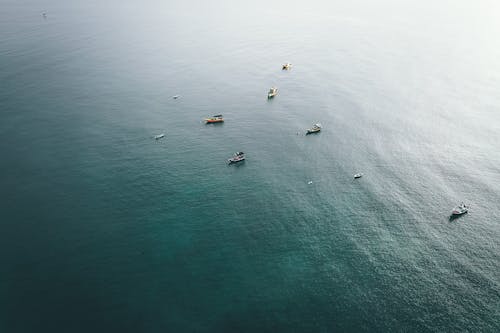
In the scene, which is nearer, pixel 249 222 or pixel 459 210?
pixel 249 222

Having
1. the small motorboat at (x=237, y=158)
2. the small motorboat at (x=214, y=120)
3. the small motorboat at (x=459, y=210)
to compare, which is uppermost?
the small motorboat at (x=214, y=120)

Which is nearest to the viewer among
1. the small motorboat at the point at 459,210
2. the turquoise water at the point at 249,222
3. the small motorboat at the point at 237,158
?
the turquoise water at the point at 249,222

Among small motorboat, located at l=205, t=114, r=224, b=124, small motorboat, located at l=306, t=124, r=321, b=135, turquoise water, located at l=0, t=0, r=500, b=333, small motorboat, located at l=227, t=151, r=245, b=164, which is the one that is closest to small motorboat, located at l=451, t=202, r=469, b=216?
turquoise water, located at l=0, t=0, r=500, b=333

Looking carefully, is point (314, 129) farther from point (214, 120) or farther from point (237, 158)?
point (214, 120)

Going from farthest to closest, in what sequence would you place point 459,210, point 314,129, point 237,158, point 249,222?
point 314,129
point 237,158
point 459,210
point 249,222

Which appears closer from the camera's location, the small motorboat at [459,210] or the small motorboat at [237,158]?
the small motorboat at [459,210]

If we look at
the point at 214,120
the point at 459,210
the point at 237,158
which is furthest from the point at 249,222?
the point at 214,120

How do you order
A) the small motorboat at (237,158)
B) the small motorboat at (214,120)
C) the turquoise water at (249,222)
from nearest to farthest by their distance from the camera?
the turquoise water at (249,222) → the small motorboat at (237,158) → the small motorboat at (214,120)

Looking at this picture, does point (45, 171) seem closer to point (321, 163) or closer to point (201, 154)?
point (201, 154)

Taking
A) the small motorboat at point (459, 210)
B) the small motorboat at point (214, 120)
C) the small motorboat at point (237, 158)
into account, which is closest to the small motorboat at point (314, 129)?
the small motorboat at point (237, 158)

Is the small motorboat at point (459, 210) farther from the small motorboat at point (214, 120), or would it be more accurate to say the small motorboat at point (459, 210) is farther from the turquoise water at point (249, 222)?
the small motorboat at point (214, 120)

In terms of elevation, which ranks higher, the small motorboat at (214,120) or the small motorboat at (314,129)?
the small motorboat at (214,120)

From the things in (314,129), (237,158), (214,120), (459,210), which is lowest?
(459,210)
